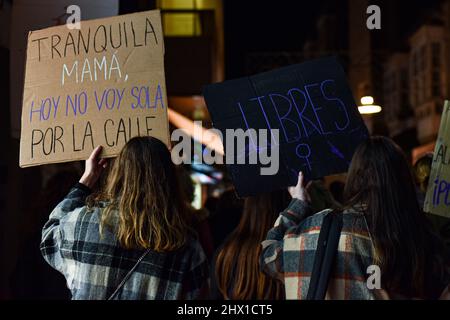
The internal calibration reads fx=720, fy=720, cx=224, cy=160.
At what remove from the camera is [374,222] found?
3301 millimetres

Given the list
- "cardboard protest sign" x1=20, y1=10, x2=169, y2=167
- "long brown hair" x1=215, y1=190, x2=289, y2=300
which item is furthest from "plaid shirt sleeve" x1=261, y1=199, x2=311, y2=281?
"cardboard protest sign" x1=20, y1=10, x2=169, y2=167

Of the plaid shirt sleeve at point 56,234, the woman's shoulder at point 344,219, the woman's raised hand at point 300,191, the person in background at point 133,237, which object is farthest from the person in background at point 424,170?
the plaid shirt sleeve at point 56,234

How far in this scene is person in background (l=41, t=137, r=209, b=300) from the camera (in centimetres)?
333

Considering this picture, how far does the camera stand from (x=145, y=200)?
3363 millimetres

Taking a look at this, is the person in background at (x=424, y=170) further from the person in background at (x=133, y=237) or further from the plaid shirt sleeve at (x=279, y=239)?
the person in background at (x=133, y=237)

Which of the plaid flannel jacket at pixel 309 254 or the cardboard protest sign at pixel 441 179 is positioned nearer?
the plaid flannel jacket at pixel 309 254

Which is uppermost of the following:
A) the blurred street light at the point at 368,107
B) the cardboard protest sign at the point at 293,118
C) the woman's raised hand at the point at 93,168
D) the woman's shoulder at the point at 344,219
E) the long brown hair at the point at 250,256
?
the blurred street light at the point at 368,107

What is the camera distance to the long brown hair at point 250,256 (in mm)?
4211

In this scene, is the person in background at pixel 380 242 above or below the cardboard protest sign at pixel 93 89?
below

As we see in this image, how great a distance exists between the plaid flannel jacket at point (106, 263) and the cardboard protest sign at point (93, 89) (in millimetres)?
707

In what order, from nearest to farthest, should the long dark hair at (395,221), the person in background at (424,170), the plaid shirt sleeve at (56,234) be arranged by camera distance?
the long dark hair at (395,221) → the plaid shirt sleeve at (56,234) → the person in background at (424,170)

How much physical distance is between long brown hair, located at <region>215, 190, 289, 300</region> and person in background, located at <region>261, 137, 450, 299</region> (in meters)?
0.75
